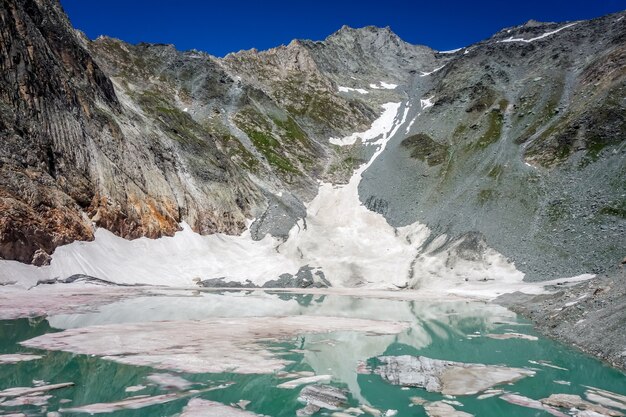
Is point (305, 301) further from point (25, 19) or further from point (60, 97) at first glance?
point (25, 19)

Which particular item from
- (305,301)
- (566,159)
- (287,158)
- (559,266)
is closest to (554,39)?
(566,159)

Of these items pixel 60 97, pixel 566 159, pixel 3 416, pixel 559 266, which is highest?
pixel 566 159

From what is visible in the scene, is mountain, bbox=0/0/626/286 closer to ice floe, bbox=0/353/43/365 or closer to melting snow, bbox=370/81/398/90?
melting snow, bbox=370/81/398/90

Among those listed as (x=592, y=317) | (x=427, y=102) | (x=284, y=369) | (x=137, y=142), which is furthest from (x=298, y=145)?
(x=284, y=369)

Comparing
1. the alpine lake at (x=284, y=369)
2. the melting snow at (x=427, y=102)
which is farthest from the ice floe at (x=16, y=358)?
the melting snow at (x=427, y=102)

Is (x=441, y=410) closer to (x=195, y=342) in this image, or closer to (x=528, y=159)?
(x=195, y=342)

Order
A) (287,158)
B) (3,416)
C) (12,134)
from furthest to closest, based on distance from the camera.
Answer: (287,158)
(12,134)
(3,416)
